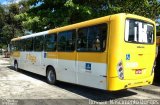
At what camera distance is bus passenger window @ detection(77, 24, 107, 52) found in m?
9.18

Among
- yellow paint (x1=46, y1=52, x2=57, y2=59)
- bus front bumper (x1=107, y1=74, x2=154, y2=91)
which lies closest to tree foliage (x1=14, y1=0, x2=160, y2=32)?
yellow paint (x1=46, y1=52, x2=57, y2=59)

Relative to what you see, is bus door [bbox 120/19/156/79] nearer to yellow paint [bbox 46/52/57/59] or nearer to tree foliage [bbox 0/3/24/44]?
yellow paint [bbox 46/52/57/59]

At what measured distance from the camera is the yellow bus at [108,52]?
348 inches

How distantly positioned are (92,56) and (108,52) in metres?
0.90

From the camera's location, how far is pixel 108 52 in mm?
8891

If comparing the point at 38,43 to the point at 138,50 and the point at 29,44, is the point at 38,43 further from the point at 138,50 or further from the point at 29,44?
the point at 138,50

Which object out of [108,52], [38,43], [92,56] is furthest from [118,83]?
[38,43]

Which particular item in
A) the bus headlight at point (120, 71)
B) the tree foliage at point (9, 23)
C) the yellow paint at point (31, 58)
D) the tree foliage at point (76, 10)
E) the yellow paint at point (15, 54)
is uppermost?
the tree foliage at point (9, 23)

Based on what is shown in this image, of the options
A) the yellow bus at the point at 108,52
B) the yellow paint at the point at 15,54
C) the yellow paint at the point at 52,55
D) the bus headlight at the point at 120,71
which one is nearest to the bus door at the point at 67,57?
the yellow bus at the point at 108,52

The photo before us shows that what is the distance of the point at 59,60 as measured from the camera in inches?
479

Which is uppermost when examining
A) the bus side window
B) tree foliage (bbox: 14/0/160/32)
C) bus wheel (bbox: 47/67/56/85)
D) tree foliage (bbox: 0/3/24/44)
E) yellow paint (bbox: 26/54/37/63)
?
tree foliage (bbox: 0/3/24/44)

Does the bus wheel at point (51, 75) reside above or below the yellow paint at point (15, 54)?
below

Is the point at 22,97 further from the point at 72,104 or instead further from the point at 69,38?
the point at 69,38

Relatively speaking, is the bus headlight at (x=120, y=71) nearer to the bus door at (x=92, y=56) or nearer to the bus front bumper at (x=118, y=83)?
the bus front bumper at (x=118, y=83)
